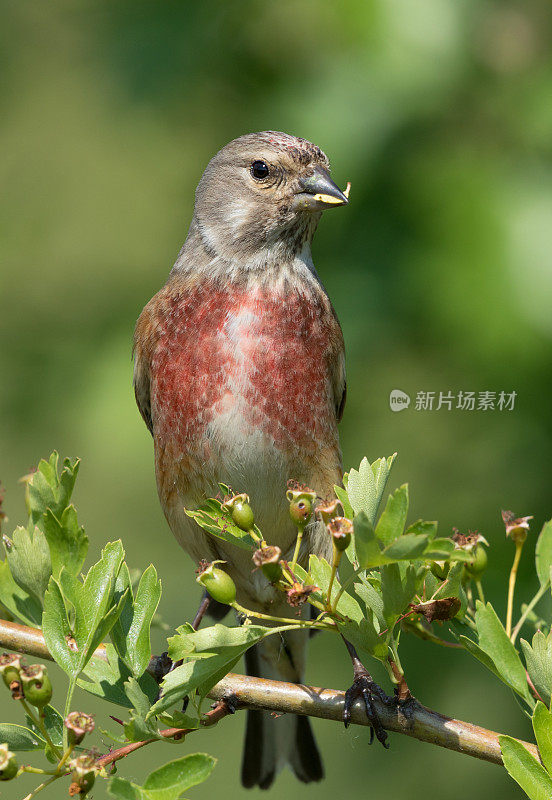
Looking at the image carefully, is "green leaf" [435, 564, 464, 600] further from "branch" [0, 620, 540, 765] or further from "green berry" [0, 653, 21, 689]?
"green berry" [0, 653, 21, 689]

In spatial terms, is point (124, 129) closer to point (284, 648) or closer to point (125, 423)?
point (125, 423)

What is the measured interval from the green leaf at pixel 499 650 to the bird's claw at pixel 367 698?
0.54 m

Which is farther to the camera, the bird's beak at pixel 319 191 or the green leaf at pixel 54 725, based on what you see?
the bird's beak at pixel 319 191

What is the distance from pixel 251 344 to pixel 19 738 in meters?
1.44

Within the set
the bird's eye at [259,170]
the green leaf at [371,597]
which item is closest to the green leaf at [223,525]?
the green leaf at [371,597]

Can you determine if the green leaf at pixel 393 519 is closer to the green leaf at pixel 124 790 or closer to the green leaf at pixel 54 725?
the green leaf at pixel 124 790

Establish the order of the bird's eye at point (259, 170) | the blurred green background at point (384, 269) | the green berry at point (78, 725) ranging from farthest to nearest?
1. the blurred green background at point (384, 269)
2. the bird's eye at point (259, 170)
3. the green berry at point (78, 725)

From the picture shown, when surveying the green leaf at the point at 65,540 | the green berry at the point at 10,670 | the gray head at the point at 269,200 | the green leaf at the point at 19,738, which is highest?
the gray head at the point at 269,200

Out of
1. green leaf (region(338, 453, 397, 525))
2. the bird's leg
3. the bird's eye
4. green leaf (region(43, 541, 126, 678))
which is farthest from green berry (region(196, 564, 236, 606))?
the bird's eye

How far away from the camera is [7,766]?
1.87 metres

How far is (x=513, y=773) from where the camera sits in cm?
192

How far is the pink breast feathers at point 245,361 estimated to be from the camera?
121 inches

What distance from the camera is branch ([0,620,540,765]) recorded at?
7.68 feet

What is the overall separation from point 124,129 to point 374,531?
3.48m
